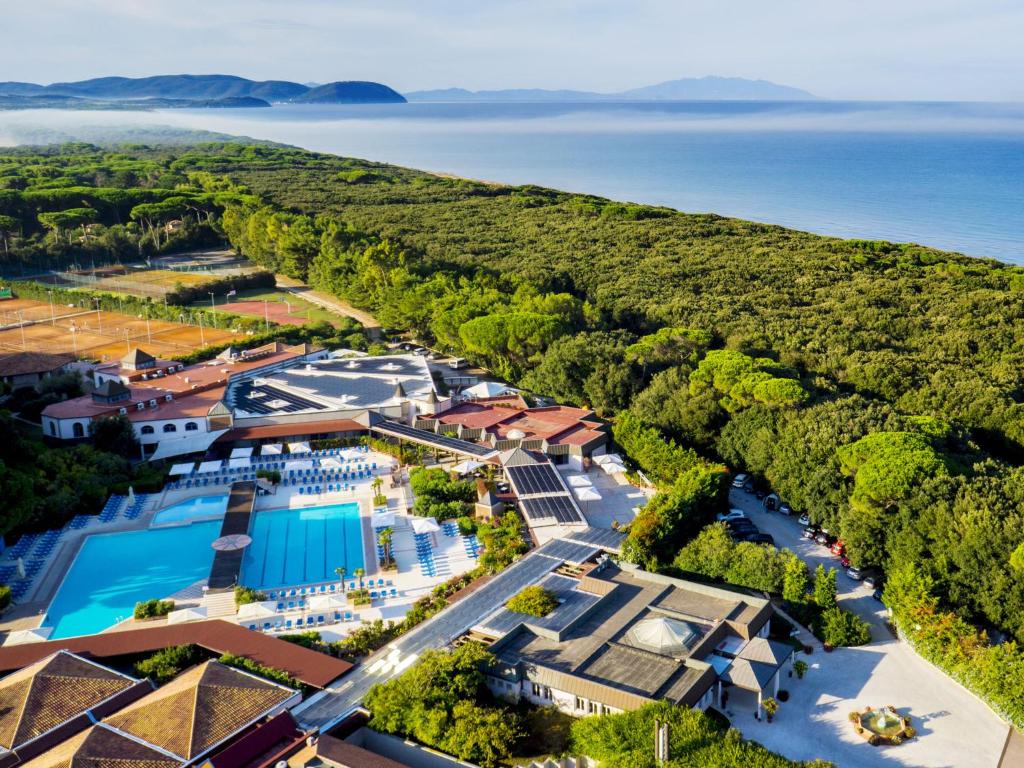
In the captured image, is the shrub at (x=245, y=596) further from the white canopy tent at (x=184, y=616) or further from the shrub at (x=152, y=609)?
the shrub at (x=152, y=609)

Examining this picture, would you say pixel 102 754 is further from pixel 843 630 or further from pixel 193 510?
pixel 843 630

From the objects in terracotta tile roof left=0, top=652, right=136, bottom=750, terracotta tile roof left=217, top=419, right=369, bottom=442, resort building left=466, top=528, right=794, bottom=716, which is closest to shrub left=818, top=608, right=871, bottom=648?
resort building left=466, top=528, right=794, bottom=716

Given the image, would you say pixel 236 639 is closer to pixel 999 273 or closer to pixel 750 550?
pixel 750 550

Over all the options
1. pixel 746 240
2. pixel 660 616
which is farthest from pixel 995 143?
pixel 660 616

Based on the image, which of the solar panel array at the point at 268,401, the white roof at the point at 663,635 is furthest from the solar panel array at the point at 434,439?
the white roof at the point at 663,635

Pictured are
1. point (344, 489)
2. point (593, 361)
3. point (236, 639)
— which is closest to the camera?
point (236, 639)

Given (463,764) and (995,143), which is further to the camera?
(995,143)

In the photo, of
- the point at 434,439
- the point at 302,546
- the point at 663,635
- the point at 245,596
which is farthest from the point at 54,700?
the point at 434,439
